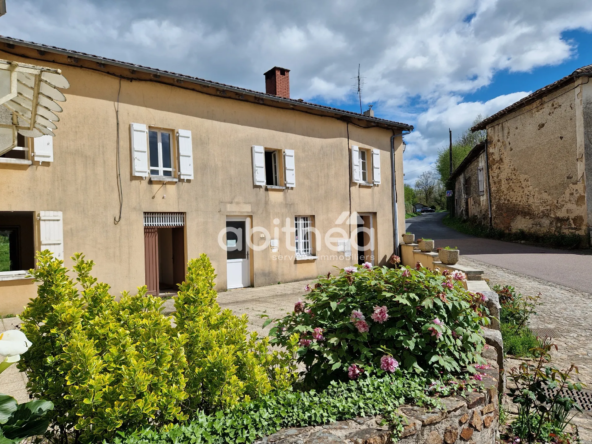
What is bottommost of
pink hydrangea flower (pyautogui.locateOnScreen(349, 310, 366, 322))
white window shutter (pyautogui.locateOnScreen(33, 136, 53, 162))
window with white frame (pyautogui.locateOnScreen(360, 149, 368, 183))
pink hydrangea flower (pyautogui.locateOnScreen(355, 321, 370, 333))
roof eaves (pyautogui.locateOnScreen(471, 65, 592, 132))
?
pink hydrangea flower (pyautogui.locateOnScreen(355, 321, 370, 333))

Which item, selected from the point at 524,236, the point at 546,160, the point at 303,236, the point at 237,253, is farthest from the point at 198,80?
the point at 524,236

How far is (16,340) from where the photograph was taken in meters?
1.47

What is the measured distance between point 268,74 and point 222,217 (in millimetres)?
5285

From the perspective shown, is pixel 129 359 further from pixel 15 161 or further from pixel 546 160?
pixel 546 160

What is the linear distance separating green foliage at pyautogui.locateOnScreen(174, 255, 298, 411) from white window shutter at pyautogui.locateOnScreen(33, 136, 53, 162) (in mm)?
7073

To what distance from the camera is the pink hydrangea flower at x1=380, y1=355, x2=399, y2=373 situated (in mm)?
2711

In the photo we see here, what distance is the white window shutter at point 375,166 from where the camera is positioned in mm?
14078

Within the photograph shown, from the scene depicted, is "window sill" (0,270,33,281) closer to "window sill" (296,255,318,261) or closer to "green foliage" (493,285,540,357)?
"window sill" (296,255,318,261)

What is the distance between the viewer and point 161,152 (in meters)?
9.90

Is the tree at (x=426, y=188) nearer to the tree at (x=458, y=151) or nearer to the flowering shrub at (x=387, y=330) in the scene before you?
the tree at (x=458, y=151)

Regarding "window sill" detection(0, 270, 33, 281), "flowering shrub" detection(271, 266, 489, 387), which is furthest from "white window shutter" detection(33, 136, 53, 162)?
"flowering shrub" detection(271, 266, 489, 387)

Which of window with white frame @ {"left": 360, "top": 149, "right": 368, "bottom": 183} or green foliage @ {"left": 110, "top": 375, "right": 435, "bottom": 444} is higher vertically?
window with white frame @ {"left": 360, "top": 149, "right": 368, "bottom": 183}

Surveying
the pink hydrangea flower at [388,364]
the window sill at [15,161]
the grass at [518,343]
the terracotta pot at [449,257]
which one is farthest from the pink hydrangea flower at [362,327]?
the window sill at [15,161]

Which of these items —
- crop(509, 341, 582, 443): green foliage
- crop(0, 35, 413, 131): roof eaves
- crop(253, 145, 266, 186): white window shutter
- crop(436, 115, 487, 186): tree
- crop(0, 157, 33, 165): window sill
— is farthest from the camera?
crop(436, 115, 487, 186): tree
